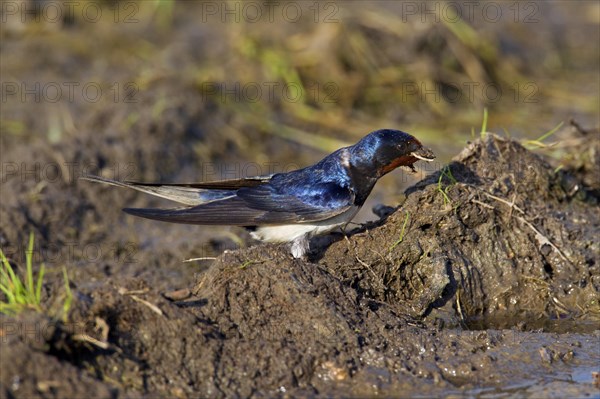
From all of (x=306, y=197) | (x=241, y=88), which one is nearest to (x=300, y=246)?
(x=306, y=197)

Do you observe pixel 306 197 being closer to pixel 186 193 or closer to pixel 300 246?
pixel 300 246

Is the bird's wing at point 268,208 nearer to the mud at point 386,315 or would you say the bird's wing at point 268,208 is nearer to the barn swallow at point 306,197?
the barn swallow at point 306,197

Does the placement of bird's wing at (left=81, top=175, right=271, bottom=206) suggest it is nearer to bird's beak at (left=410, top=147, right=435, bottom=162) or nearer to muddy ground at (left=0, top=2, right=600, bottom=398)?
muddy ground at (left=0, top=2, right=600, bottom=398)

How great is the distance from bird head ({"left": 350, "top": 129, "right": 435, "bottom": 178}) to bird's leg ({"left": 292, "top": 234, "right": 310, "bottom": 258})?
0.53m

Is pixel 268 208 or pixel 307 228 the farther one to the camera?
pixel 268 208

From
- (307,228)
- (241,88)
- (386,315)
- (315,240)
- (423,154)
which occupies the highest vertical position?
(241,88)

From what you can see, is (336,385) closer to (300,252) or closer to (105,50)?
(300,252)

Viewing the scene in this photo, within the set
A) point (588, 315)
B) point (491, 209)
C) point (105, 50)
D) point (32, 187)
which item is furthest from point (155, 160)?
point (588, 315)

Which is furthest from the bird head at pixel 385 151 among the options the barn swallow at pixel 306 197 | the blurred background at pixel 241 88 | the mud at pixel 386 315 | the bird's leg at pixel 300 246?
the blurred background at pixel 241 88

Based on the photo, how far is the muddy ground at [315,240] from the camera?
442 cm

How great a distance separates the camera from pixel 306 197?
5543 mm

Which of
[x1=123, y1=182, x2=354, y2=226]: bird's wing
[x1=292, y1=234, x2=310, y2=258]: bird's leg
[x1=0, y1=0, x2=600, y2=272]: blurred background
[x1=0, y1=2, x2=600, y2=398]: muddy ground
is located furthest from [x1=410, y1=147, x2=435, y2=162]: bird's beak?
[x1=0, y1=0, x2=600, y2=272]: blurred background

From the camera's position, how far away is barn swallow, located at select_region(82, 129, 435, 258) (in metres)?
5.48

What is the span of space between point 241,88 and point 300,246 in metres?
4.64
